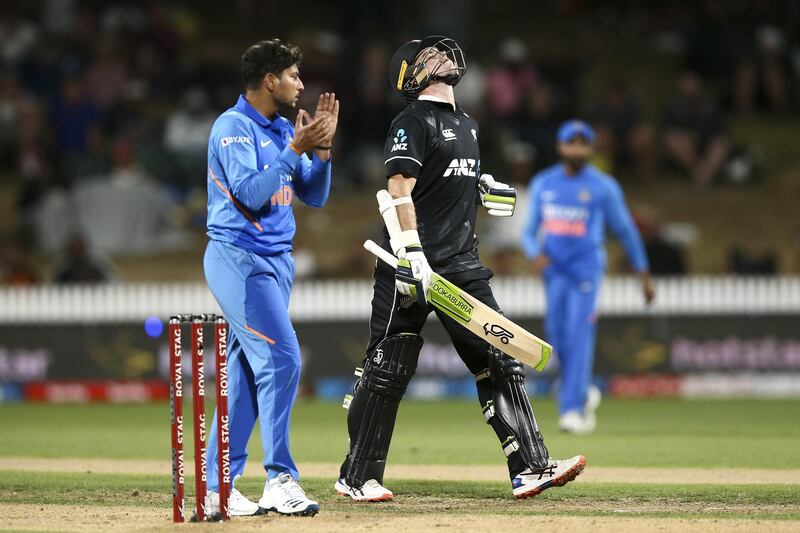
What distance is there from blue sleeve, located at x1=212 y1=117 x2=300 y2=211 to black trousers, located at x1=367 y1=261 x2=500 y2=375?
43.3 inches

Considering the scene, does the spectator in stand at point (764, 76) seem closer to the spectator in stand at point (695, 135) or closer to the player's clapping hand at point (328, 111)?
the spectator in stand at point (695, 135)

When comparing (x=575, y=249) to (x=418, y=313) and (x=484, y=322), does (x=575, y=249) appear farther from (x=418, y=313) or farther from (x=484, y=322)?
(x=484, y=322)

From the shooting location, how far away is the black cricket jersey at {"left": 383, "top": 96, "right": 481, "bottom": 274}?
7836 mm

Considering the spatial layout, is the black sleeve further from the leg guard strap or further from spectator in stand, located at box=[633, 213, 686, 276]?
spectator in stand, located at box=[633, 213, 686, 276]

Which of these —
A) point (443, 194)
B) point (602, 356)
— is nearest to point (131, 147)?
point (602, 356)

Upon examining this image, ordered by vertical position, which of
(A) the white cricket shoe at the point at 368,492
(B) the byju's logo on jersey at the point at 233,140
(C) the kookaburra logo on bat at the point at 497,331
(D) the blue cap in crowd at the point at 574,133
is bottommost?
(A) the white cricket shoe at the point at 368,492

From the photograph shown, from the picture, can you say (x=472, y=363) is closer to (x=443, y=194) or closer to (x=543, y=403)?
(x=443, y=194)

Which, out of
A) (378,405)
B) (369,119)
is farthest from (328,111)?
(369,119)

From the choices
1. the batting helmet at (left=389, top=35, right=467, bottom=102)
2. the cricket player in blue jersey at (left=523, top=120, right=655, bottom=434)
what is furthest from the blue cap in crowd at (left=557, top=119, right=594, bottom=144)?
the batting helmet at (left=389, top=35, right=467, bottom=102)

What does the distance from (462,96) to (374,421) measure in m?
15.6

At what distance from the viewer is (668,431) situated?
12.8 m

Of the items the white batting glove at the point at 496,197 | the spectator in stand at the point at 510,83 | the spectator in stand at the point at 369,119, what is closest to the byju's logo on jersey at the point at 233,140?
the white batting glove at the point at 496,197

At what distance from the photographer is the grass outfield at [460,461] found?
722cm

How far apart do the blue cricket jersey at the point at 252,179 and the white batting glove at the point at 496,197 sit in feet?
3.62
